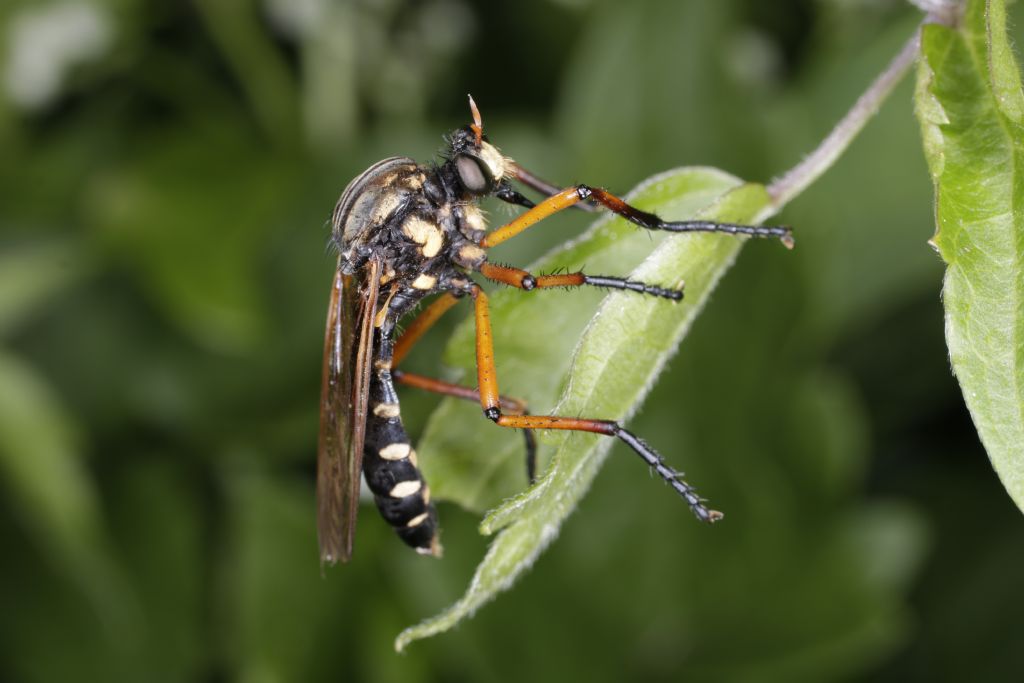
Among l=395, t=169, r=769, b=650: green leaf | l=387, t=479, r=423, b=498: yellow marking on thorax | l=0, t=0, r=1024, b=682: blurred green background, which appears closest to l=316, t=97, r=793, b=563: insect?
l=387, t=479, r=423, b=498: yellow marking on thorax

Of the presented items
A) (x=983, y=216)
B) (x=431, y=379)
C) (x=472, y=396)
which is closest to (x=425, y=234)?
(x=431, y=379)

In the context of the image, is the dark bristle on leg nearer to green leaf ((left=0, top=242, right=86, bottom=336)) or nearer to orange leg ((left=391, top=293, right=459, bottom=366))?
orange leg ((left=391, top=293, right=459, bottom=366))

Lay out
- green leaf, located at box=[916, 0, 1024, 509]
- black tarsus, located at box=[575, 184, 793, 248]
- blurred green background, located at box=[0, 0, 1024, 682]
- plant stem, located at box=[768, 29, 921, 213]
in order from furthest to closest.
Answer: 1. blurred green background, located at box=[0, 0, 1024, 682]
2. black tarsus, located at box=[575, 184, 793, 248]
3. plant stem, located at box=[768, 29, 921, 213]
4. green leaf, located at box=[916, 0, 1024, 509]

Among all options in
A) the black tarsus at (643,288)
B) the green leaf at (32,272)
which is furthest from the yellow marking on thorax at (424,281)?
the green leaf at (32,272)

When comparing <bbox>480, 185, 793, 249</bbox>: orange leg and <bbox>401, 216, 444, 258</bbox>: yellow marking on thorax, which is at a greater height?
<bbox>480, 185, 793, 249</bbox>: orange leg

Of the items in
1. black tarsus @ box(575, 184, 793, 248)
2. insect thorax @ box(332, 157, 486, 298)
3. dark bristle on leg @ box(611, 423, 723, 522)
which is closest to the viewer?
black tarsus @ box(575, 184, 793, 248)

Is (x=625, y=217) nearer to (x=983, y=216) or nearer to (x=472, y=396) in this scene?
(x=472, y=396)
